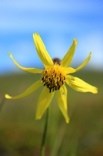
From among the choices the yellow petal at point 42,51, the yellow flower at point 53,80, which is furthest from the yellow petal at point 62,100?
the yellow petal at point 42,51

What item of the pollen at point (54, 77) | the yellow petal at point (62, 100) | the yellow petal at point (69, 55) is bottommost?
the yellow petal at point (62, 100)

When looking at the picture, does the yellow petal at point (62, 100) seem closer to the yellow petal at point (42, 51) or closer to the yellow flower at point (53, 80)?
the yellow flower at point (53, 80)

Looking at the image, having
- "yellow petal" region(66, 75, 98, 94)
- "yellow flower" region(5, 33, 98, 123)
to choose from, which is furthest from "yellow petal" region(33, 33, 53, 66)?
"yellow petal" region(66, 75, 98, 94)

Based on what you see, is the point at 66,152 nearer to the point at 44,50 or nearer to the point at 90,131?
the point at 44,50

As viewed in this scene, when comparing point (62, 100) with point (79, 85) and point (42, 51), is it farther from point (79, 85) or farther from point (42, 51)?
point (42, 51)

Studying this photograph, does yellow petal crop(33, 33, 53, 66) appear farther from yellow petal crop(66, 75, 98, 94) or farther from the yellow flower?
yellow petal crop(66, 75, 98, 94)

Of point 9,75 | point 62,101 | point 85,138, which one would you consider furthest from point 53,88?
point 9,75
